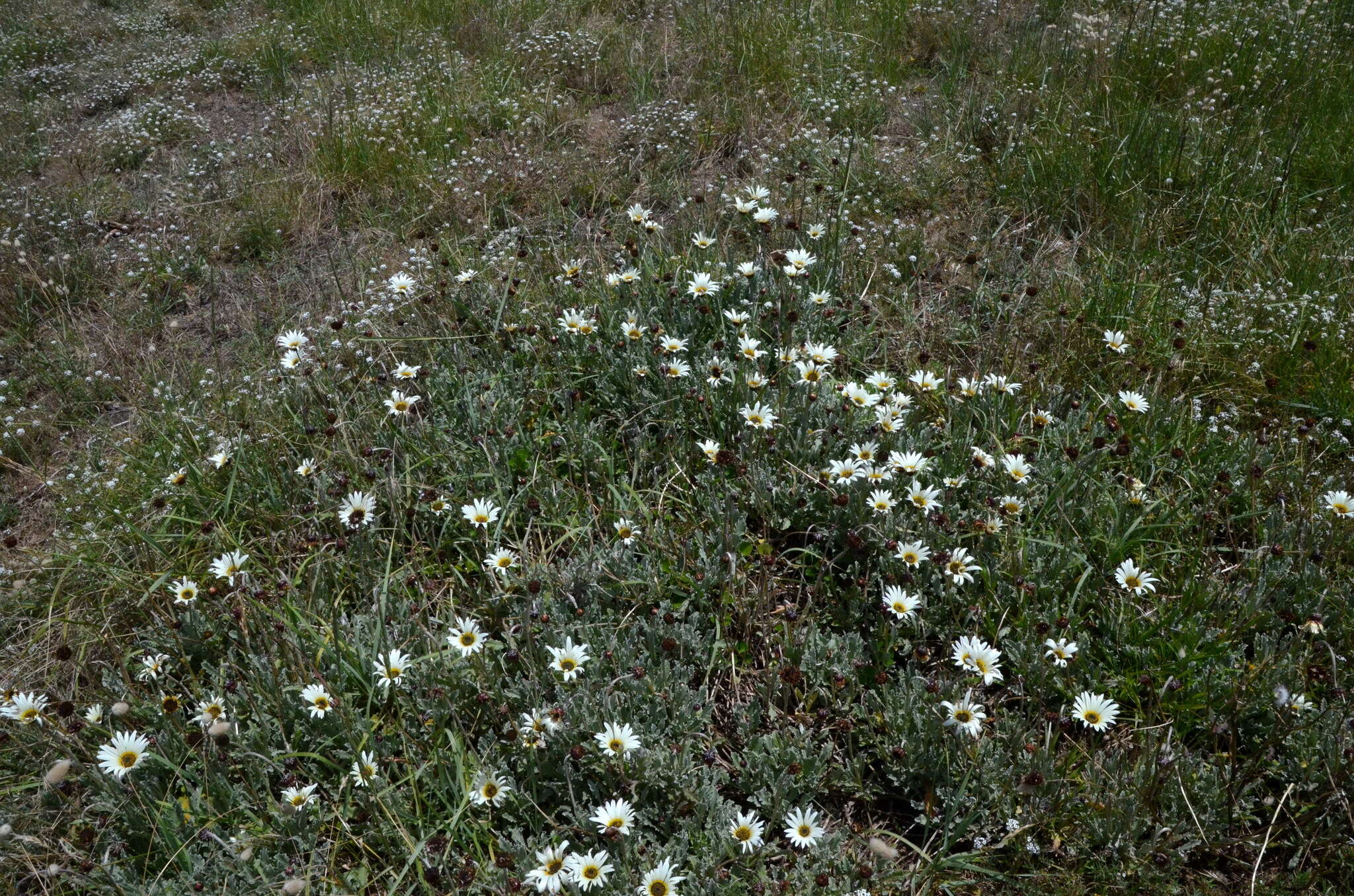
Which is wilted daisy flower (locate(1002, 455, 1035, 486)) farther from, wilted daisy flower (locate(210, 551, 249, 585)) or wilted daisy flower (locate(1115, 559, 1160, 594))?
wilted daisy flower (locate(210, 551, 249, 585))

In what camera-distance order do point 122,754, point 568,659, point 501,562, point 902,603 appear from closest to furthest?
1. point 122,754
2. point 568,659
3. point 902,603
4. point 501,562

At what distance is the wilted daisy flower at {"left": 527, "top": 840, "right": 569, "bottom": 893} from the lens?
2.01 m

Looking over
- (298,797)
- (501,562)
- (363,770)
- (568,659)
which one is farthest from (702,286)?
(298,797)

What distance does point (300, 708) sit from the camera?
2.54 metres

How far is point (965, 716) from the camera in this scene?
7.31ft

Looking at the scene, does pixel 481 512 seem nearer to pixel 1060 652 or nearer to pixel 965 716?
pixel 965 716

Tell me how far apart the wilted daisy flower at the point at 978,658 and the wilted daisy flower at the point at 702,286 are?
1.77 metres

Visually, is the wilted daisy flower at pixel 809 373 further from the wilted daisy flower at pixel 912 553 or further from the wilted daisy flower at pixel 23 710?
the wilted daisy flower at pixel 23 710

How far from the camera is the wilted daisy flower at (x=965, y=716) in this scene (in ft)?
7.15

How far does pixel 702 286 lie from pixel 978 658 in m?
1.87

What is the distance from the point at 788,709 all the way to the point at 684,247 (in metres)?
2.34

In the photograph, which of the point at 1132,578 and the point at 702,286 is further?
the point at 702,286

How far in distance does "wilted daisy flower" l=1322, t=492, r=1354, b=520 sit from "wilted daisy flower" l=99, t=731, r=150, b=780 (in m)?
3.43

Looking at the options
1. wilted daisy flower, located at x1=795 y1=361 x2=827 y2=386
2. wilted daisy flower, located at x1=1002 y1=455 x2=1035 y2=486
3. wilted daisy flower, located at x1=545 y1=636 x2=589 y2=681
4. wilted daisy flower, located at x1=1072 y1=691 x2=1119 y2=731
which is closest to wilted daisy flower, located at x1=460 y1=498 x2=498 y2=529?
wilted daisy flower, located at x1=545 y1=636 x2=589 y2=681
